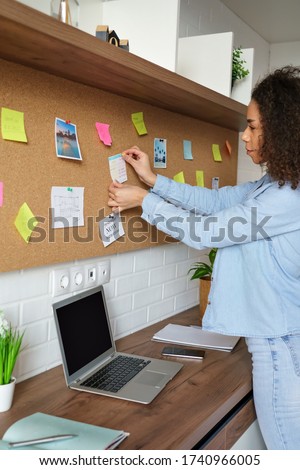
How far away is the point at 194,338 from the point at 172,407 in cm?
62

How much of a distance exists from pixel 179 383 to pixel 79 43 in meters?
1.00

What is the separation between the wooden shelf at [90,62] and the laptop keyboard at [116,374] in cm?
89

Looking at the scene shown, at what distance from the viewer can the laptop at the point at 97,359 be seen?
54.1 inches

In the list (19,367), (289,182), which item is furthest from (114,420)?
(289,182)

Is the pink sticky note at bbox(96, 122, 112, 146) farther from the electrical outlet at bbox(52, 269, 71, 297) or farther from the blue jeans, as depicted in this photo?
the blue jeans

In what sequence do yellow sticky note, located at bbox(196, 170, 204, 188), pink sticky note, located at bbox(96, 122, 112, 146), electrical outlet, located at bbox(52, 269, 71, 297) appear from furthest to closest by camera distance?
yellow sticky note, located at bbox(196, 170, 204, 188)
pink sticky note, located at bbox(96, 122, 112, 146)
electrical outlet, located at bbox(52, 269, 71, 297)

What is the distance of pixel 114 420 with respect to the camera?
1.22m

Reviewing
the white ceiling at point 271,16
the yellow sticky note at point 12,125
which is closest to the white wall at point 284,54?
the white ceiling at point 271,16

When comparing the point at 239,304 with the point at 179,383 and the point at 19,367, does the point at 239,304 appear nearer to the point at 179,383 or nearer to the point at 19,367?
the point at 179,383

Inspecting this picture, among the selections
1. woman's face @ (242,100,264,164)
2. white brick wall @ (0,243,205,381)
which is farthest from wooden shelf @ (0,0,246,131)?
white brick wall @ (0,243,205,381)

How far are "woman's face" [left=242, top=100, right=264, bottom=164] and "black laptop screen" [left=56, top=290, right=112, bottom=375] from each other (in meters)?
0.69

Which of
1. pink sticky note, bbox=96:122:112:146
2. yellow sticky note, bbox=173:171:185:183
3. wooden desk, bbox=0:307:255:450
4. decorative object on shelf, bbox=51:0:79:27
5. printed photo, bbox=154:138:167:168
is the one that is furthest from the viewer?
yellow sticky note, bbox=173:171:185:183

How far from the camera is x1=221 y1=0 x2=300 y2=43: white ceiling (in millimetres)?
2680

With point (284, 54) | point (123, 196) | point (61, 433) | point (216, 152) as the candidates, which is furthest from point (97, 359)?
point (284, 54)
